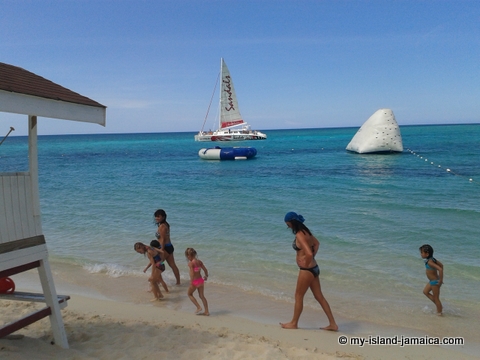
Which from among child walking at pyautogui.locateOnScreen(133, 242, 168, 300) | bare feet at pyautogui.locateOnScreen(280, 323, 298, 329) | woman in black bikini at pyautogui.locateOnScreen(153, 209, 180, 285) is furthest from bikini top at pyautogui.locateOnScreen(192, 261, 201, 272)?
bare feet at pyautogui.locateOnScreen(280, 323, 298, 329)

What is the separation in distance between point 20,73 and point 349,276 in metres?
6.42

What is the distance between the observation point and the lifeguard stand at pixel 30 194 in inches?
150

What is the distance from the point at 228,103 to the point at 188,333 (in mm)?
61028

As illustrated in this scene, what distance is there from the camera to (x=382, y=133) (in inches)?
1506

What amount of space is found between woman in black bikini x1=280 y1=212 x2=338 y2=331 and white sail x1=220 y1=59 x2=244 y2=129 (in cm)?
5940

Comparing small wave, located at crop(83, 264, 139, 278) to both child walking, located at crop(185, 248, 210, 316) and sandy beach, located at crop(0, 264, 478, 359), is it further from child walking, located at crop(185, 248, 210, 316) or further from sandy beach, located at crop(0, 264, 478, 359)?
child walking, located at crop(185, 248, 210, 316)

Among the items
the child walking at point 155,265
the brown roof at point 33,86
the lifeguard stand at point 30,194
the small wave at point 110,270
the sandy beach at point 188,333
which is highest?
the brown roof at point 33,86

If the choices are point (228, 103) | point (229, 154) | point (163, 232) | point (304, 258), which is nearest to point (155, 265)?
point (163, 232)

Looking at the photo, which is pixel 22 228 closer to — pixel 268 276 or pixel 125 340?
pixel 125 340

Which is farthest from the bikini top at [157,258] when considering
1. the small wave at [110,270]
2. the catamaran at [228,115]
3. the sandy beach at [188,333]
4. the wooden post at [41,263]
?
the catamaran at [228,115]

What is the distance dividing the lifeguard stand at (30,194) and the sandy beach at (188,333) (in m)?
0.48

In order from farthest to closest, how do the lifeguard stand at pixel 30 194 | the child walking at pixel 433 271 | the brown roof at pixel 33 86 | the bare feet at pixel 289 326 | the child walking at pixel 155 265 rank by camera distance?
the child walking at pixel 155 265
the child walking at pixel 433 271
the bare feet at pixel 289 326
the lifeguard stand at pixel 30 194
the brown roof at pixel 33 86

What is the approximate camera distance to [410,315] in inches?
249

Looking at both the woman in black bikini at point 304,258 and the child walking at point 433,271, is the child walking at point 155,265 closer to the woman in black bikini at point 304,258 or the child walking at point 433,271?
the woman in black bikini at point 304,258
